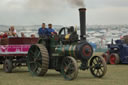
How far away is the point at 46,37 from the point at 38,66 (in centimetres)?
104

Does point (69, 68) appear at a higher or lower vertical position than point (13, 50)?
lower

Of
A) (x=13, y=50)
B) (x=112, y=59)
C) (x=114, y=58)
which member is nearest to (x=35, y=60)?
(x=13, y=50)

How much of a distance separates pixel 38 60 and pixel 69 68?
1634 mm

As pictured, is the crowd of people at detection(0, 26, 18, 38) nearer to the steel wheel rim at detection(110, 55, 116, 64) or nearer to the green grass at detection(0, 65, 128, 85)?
the green grass at detection(0, 65, 128, 85)

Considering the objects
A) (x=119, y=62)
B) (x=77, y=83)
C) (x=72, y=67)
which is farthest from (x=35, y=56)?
(x=119, y=62)

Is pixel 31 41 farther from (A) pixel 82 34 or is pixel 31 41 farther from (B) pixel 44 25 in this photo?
(A) pixel 82 34

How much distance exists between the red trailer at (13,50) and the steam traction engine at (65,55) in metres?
1.24

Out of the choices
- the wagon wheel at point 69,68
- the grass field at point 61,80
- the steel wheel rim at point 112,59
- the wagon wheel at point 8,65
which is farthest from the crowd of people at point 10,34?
the steel wheel rim at point 112,59

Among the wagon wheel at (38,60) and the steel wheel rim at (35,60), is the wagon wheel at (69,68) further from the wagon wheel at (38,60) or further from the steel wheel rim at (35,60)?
the steel wheel rim at (35,60)

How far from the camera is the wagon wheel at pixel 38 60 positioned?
9.93m

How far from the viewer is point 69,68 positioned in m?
9.13

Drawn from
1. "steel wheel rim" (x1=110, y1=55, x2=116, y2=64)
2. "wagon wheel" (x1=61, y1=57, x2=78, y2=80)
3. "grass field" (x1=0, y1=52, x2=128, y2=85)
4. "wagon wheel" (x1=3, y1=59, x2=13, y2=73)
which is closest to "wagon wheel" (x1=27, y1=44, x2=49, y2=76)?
"grass field" (x1=0, y1=52, x2=128, y2=85)

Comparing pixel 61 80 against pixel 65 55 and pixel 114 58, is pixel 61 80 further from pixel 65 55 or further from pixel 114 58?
pixel 114 58

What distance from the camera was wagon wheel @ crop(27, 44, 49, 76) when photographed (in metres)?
9.93
